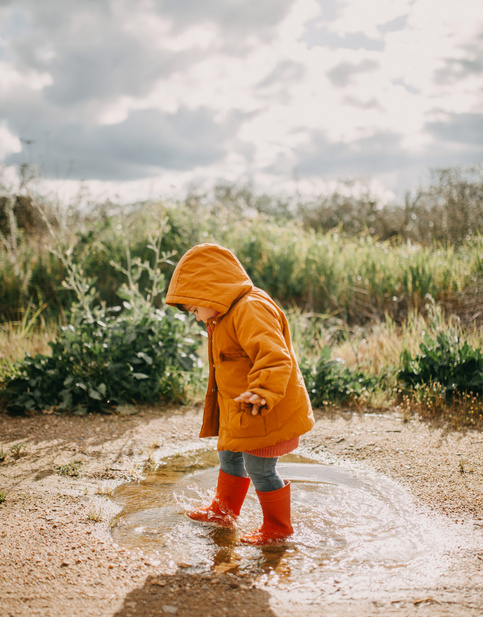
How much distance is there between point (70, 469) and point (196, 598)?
1.67 metres

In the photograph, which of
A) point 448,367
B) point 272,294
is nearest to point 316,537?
point 448,367

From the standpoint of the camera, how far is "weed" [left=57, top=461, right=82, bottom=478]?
338 cm

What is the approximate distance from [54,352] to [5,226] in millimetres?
8068

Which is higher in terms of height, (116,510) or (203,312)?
(203,312)

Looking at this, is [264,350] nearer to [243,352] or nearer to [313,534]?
[243,352]

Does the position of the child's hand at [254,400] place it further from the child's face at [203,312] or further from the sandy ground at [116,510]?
the sandy ground at [116,510]

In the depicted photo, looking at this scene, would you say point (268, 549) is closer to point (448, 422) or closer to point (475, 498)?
point (475, 498)

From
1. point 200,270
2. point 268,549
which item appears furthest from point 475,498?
point 200,270

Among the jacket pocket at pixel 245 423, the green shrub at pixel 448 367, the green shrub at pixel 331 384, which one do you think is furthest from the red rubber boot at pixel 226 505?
the green shrub at pixel 448 367

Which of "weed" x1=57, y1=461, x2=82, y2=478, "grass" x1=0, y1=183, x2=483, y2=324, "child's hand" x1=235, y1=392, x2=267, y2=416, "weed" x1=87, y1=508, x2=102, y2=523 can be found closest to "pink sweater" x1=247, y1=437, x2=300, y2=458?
"child's hand" x1=235, y1=392, x2=267, y2=416

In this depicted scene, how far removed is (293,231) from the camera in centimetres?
950

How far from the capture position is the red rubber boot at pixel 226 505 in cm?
279

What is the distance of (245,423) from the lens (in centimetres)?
238

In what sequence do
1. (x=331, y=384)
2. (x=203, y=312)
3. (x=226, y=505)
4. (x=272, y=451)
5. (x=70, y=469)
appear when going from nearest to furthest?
(x=272, y=451) → (x=203, y=312) → (x=226, y=505) → (x=70, y=469) → (x=331, y=384)
